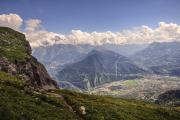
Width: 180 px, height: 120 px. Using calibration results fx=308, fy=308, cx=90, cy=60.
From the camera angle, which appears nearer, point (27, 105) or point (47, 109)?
point (27, 105)

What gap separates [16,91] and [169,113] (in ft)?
138

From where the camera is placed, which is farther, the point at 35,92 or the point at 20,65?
the point at 20,65

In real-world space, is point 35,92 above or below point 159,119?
above

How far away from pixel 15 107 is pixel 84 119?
15035 millimetres

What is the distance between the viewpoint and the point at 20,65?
163000mm

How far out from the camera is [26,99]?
59.8 meters

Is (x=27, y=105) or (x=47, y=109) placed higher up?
(x=27, y=105)

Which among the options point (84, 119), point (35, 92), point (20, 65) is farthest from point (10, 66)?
point (84, 119)

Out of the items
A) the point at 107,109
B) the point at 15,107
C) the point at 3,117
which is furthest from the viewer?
the point at 107,109

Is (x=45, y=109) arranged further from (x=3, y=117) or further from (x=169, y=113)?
(x=169, y=113)

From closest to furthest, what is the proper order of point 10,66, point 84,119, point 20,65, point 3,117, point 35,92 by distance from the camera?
1. point 3,117
2. point 84,119
3. point 35,92
4. point 10,66
5. point 20,65

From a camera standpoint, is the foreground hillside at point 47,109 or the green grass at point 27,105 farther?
the foreground hillside at point 47,109

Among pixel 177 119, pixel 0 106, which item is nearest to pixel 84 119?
pixel 0 106

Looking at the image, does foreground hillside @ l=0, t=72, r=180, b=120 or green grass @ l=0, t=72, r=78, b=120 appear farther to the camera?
foreground hillside @ l=0, t=72, r=180, b=120
